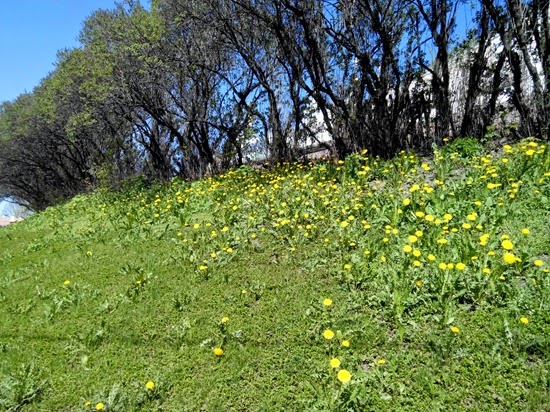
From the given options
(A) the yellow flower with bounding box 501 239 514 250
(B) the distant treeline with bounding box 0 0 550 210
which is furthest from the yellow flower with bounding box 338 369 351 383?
(B) the distant treeline with bounding box 0 0 550 210

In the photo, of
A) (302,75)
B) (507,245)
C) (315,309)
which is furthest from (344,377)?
(302,75)

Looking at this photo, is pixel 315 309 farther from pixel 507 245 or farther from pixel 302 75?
pixel 302 75

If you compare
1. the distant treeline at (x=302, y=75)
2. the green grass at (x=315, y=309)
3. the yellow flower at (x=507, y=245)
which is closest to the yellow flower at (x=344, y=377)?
the green grass at (x=315, y=309)

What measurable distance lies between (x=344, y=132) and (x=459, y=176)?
4250mm

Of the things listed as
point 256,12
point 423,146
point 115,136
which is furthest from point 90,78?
point 423,146

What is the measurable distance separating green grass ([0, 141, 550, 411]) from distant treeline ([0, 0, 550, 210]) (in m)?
2.84

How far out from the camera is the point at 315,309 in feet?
9.59

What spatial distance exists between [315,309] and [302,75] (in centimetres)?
788

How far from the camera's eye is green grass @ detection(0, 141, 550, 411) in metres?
2.19

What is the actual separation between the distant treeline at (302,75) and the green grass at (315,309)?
284 centimetres

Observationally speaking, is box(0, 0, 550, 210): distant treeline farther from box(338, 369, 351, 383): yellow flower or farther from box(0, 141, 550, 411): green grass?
box(338, 369, 351, 383): yellow flower

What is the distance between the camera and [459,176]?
4922 millimetres

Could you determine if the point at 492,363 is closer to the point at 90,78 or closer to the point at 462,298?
the point at 462,298

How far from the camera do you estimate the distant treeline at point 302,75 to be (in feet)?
22.7
